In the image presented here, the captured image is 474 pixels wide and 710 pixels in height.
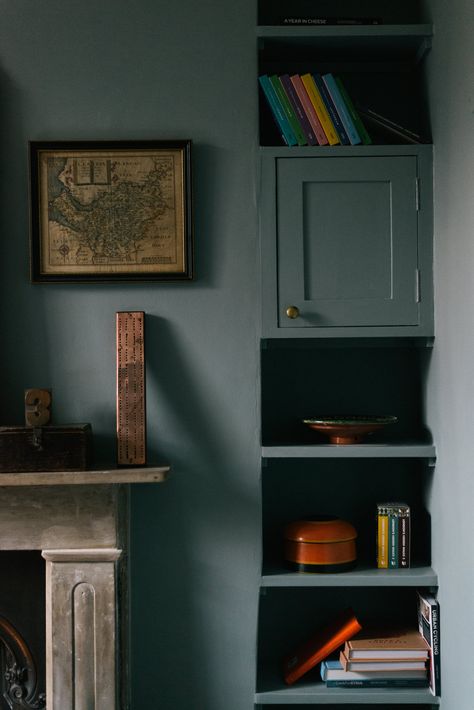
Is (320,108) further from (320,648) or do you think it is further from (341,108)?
(320,648)

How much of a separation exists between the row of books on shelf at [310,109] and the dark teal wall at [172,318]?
9 centimetres

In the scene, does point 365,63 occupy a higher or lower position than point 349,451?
higher

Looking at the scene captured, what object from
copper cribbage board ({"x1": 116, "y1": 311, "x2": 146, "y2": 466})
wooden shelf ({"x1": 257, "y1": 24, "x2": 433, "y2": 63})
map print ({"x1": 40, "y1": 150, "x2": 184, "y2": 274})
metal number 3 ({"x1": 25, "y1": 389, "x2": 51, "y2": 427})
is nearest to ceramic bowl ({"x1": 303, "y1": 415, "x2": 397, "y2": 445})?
copper cribbage board ({"x1": 116, "y1": 311, "x2": 146, "y2": 466})

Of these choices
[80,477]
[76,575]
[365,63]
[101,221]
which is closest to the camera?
[80,477]

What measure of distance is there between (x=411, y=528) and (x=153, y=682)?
3.10ft

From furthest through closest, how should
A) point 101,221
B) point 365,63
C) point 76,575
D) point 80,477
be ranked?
point 365,63, point 101,221, point 76,575, point 80,477

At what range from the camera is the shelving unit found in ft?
7.98

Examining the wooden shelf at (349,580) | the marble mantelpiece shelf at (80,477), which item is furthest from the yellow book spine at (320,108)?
the wooden shelf at (349,580)

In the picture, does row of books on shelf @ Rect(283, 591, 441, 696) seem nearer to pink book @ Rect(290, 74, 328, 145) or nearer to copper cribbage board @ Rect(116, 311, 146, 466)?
copper cribbage board @ Rect(116, 311, 146, 466)

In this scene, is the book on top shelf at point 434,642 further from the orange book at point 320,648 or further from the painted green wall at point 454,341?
the orange book at point 320,648

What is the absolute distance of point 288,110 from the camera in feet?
8.04

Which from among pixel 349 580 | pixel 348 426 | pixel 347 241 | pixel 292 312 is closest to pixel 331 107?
pixel 347 241

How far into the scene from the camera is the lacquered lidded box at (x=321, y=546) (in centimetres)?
243

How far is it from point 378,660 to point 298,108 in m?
1.65
